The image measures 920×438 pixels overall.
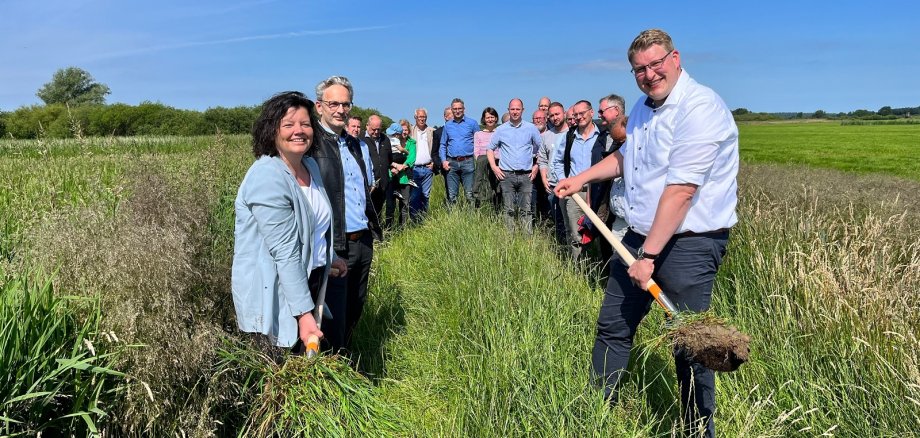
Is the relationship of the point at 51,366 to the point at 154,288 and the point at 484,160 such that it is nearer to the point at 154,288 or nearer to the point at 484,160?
the point at 154,288

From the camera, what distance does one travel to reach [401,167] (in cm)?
956

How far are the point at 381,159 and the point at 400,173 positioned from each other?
1063mm

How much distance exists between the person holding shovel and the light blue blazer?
5.15ft

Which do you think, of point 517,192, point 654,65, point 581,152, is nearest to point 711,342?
point 654,65

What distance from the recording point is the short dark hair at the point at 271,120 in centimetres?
272

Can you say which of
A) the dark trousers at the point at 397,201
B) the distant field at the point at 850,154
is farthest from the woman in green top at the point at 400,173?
the distant field at the point at 850,154

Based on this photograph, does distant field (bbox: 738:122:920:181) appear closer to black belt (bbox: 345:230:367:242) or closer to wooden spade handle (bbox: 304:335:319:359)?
black belt (bbox: 345:230:367:242)

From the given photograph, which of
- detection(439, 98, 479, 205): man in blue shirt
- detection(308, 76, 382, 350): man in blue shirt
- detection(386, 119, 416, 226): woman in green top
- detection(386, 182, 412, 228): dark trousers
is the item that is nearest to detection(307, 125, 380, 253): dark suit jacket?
detection(308, 76, 382, 350): man in blue shirt

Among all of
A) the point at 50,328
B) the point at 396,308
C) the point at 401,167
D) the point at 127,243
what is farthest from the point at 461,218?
the point at 50,328

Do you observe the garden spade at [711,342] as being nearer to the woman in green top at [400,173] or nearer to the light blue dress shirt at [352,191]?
the light blue dress shirt at [352,191]

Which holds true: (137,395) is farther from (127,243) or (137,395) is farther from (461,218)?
(461,218)

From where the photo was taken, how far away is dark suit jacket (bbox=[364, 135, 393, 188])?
25.3 ft

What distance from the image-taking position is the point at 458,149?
10023mm

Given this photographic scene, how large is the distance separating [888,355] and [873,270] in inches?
35.2
